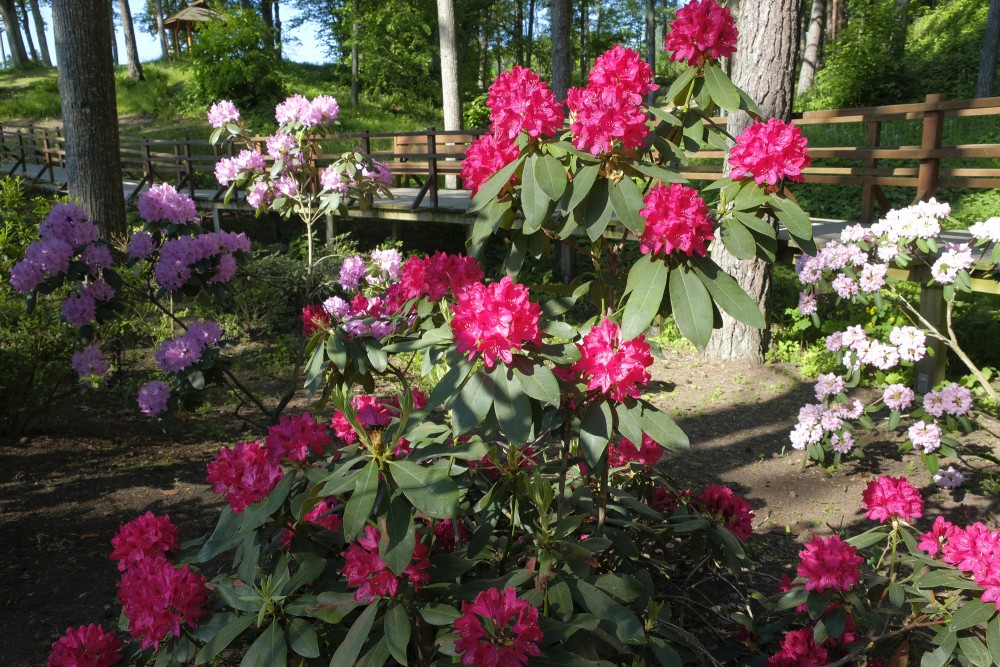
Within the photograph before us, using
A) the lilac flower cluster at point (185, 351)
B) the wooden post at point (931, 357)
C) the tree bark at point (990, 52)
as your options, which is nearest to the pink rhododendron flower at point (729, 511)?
the lilac flower cluster at point (185, 351)

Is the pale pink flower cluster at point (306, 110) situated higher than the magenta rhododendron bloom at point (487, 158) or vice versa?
the pale pink flower cluster at point (306, 110)

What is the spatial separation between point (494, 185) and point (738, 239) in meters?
0.58

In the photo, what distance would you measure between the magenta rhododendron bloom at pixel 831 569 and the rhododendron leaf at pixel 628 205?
3.70 ft

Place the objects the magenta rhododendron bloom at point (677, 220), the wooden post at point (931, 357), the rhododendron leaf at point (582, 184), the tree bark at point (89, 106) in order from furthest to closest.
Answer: the tree bark at point (89, 106)
the wooden post at point (931, 357)
the rhododendron leaf at point (582, 184)
the magenta rhododendron bloom at point (677, 220)

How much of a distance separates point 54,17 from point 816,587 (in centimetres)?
662

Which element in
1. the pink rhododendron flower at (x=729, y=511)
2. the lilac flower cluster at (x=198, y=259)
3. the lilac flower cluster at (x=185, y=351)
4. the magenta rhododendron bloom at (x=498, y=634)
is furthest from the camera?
the lilac flower cluster at (x=198, y=259)

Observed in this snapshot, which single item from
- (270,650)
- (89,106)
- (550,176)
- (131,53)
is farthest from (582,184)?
(131,53)

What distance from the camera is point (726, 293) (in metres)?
1.58

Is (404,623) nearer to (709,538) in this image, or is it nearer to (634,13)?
(709,538)

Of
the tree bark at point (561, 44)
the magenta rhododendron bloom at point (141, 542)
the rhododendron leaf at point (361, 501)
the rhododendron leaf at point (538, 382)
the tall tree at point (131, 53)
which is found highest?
the tall tree at point (131, 53)

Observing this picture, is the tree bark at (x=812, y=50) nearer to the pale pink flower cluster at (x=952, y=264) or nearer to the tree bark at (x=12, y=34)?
the pale pink flower cluster at (x=952, y=264)

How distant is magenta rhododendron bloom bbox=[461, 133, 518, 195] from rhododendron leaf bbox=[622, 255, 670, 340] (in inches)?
17.5

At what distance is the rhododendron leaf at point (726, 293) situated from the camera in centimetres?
154

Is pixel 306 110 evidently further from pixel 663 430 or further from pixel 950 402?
pixel 950 402
